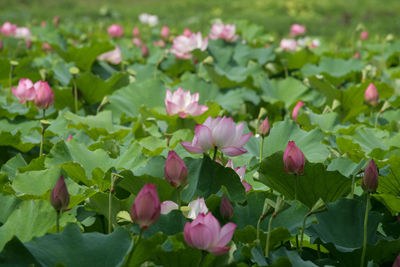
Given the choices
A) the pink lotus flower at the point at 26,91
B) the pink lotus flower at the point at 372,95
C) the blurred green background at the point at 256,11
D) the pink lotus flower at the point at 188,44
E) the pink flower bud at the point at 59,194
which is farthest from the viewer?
the blurred green background at the point at 256,11

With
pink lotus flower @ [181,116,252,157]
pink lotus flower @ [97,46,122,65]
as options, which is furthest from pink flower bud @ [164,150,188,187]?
pink lotus flower @ [97,46,122,65]

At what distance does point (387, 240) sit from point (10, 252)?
0.77 metres

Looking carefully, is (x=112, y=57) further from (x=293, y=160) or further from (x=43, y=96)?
(x=293, y=160)

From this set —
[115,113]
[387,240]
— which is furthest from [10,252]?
[115,113]

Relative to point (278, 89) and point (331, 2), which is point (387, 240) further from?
point (331, 2)

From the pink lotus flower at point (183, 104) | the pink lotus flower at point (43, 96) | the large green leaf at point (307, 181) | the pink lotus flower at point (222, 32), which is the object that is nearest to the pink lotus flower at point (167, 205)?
the large green leaf at point (307, 181)

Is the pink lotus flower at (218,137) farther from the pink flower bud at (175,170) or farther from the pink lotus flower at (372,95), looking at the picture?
the pink lotus flower at (372,95)

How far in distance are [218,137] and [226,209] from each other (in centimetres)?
27

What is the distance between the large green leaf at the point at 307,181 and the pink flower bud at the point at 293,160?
6 centimetres

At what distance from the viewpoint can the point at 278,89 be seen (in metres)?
2.73

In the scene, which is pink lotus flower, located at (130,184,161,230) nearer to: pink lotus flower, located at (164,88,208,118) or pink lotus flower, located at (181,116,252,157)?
pink lotus flower, located at (181,116,252,157)

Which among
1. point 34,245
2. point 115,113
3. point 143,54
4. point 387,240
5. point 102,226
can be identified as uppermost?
point 34,245

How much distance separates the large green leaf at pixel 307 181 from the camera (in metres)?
1.33

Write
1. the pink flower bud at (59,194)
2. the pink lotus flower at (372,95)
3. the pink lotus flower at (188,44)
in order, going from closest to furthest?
1. the pink flower bud at (59,194)
2. the pink lotus flower at (372,95)
3. the pink lotus flower at (188,44)
